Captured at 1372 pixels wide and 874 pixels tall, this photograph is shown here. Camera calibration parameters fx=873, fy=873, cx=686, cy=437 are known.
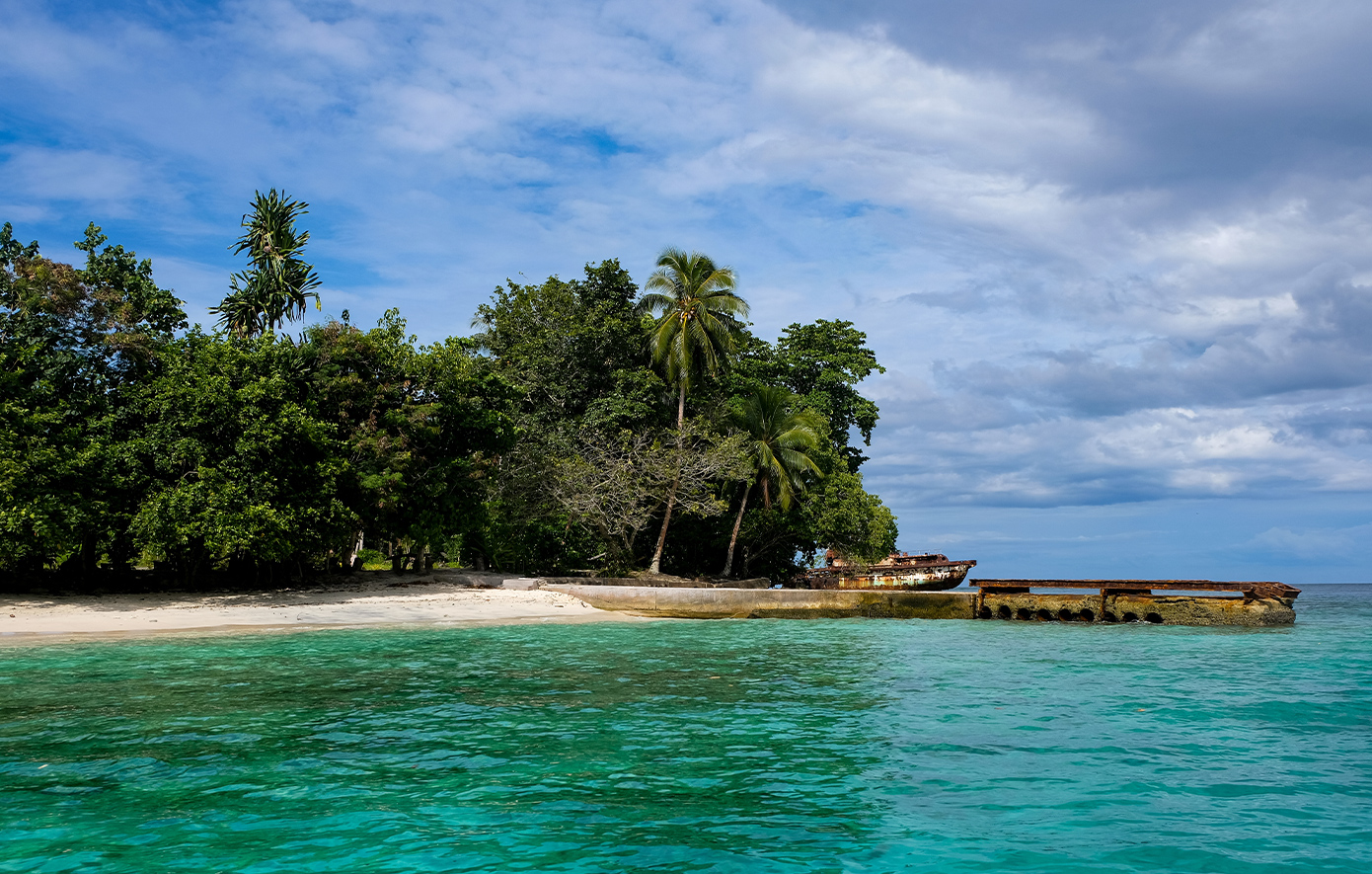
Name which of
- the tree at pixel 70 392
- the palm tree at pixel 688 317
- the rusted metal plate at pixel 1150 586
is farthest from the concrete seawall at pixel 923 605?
the tree at pixel 70 392

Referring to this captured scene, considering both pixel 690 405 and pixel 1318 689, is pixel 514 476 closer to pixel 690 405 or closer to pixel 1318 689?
pixel 690 405

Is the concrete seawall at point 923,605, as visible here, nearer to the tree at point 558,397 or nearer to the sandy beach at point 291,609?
the sandy beach at point 291,609

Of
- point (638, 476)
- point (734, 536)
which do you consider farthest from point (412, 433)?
point (734, 536)

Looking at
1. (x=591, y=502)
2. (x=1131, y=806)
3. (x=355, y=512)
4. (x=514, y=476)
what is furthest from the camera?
(x=514, y=476)

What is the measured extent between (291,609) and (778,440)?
19661 millimetres

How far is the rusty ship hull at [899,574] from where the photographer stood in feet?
131

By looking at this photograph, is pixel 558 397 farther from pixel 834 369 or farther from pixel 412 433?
pixel 834 369

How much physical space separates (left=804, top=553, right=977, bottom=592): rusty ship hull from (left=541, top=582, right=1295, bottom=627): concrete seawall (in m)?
11.5

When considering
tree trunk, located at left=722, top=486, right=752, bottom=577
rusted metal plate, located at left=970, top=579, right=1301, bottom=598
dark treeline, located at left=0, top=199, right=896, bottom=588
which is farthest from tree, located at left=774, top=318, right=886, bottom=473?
rusted metal plate, located at left=970, top=579, right=1301, bottom=598

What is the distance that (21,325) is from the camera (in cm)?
2228

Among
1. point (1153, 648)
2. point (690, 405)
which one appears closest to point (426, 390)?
point (690, 405)

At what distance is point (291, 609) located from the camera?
22.5m

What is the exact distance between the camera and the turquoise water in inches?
224

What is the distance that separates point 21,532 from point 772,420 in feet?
82.0
